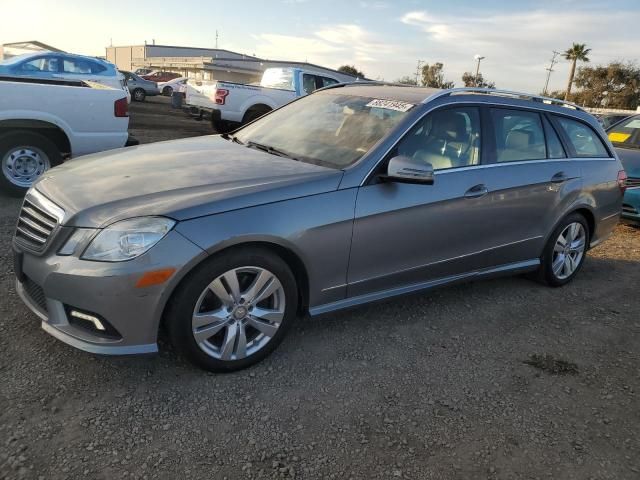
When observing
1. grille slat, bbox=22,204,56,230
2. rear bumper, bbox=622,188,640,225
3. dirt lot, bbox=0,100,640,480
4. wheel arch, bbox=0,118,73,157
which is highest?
wheel arch, bbox=0,118,73,157

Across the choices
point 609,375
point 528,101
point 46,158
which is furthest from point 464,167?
point 46,158

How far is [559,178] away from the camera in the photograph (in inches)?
177

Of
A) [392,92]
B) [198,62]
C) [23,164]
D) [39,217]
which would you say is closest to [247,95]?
[23,164]

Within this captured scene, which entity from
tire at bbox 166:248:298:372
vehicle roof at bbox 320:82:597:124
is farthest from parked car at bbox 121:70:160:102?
tire at bbox 166:248:298:372

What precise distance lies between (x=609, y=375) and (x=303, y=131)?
9.05ft

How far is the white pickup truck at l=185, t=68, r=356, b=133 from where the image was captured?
41.5 feet

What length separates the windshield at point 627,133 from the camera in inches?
327

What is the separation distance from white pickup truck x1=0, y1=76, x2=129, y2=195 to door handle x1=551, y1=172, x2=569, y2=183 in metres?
4.97

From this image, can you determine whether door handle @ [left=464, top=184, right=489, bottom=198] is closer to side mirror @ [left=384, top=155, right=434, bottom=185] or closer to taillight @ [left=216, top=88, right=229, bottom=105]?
side mirror @ [left=384, top=155, right=434, bottom=185]

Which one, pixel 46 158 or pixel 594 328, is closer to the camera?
pixel 594 328

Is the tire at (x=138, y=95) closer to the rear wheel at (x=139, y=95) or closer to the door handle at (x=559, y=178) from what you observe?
the rear wheel at (x=139, y=95)

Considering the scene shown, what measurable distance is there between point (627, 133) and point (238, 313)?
8211mm

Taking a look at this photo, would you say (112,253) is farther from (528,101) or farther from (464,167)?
(528,101)

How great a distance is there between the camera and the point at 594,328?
163 inches
